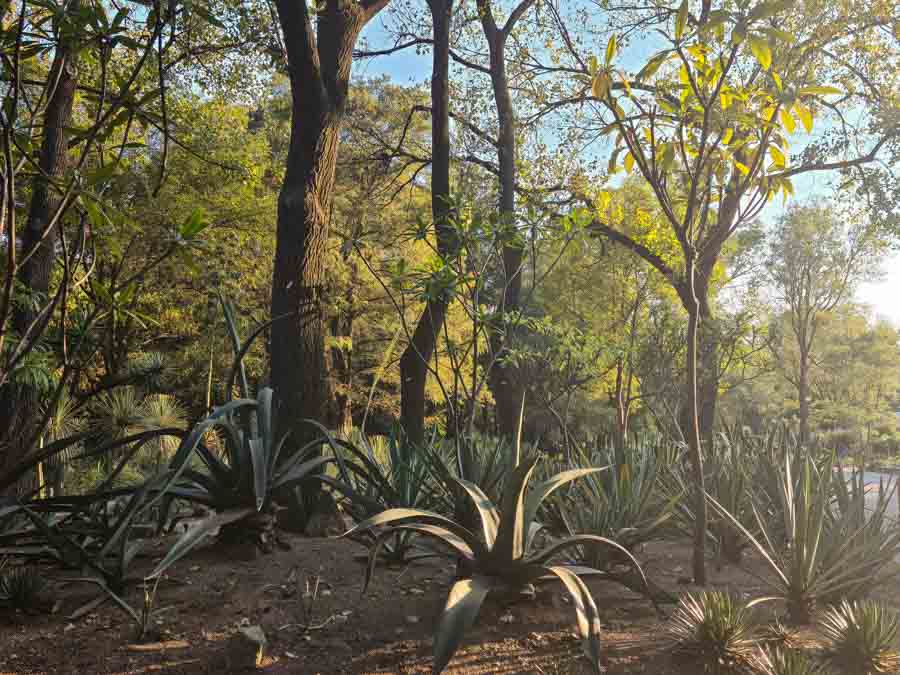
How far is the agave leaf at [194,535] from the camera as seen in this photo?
2479mm

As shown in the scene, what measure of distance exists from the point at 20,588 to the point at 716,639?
2942 mm

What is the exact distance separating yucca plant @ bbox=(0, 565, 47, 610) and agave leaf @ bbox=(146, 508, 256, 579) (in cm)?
54

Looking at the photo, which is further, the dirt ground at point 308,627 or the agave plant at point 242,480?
the agave plant at point 242,480

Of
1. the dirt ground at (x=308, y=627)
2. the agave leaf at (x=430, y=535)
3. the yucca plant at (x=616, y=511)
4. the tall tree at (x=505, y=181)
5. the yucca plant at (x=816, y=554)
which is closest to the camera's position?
the dirt ground at (x=308, y=627)

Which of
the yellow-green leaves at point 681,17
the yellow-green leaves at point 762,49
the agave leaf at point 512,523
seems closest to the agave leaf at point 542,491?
the agave leaf at point 512,523

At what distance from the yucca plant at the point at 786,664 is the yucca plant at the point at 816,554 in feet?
1.61

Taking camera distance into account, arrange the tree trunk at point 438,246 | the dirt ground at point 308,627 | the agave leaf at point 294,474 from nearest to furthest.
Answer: the dirt ground at point 308,627
the agave leaf at point 294,474
the tree trunk at point 438,246

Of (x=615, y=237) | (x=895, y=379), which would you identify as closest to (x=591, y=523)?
(x=615, y=237)

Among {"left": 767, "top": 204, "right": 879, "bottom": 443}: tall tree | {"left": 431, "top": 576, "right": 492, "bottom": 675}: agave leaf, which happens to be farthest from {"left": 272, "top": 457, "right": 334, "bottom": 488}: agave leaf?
{"left": 767, "top": 204, "right": 879, "bottom": 443}: tall tree

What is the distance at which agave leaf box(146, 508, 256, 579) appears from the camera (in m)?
2.48

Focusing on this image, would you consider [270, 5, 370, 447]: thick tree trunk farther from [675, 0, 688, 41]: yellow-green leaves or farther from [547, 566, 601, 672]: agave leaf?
[675, 0, 688, 41]: yellow-green leaves

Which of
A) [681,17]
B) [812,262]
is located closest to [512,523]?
[681,17]

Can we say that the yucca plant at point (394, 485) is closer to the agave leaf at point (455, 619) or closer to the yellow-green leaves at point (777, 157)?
the agave leaf at point (455, 619)

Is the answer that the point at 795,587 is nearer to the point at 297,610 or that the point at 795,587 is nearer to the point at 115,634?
the point at 297,610
